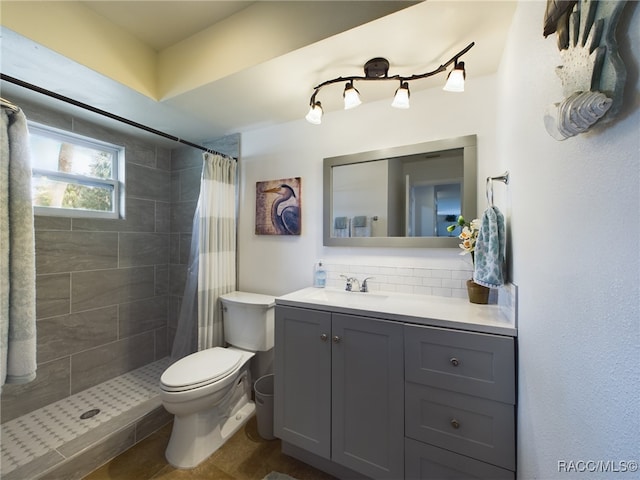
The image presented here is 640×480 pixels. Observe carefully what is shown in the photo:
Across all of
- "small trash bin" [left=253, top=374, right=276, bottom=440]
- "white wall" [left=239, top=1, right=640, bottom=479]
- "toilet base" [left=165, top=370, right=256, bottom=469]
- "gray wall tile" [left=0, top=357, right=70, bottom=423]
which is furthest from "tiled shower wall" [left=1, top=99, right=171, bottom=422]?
"white wall" [left=239, top=1, right=640, bottom=479]

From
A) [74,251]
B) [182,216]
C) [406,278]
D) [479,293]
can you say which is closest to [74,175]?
[74,251]

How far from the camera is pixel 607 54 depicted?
41 cm

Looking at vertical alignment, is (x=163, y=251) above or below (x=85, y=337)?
above

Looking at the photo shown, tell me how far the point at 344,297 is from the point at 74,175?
227 centimetres

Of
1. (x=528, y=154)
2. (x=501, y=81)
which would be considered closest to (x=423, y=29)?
(x=501, y=81)

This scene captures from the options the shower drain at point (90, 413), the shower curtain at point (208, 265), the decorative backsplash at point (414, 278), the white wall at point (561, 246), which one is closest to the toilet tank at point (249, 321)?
the shower curtain at point (208, 265)

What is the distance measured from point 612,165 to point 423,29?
3.46 feet

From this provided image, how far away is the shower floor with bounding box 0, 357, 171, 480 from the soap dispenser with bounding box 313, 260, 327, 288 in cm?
139

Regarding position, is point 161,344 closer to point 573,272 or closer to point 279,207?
point 279,207

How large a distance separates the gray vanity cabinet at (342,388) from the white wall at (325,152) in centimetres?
54

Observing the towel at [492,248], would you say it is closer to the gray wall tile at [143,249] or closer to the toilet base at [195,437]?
the toilet base at [195,437]

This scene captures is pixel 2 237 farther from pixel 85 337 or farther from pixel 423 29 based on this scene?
pixel 423 29

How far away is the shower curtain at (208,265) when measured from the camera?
1.97 metres
